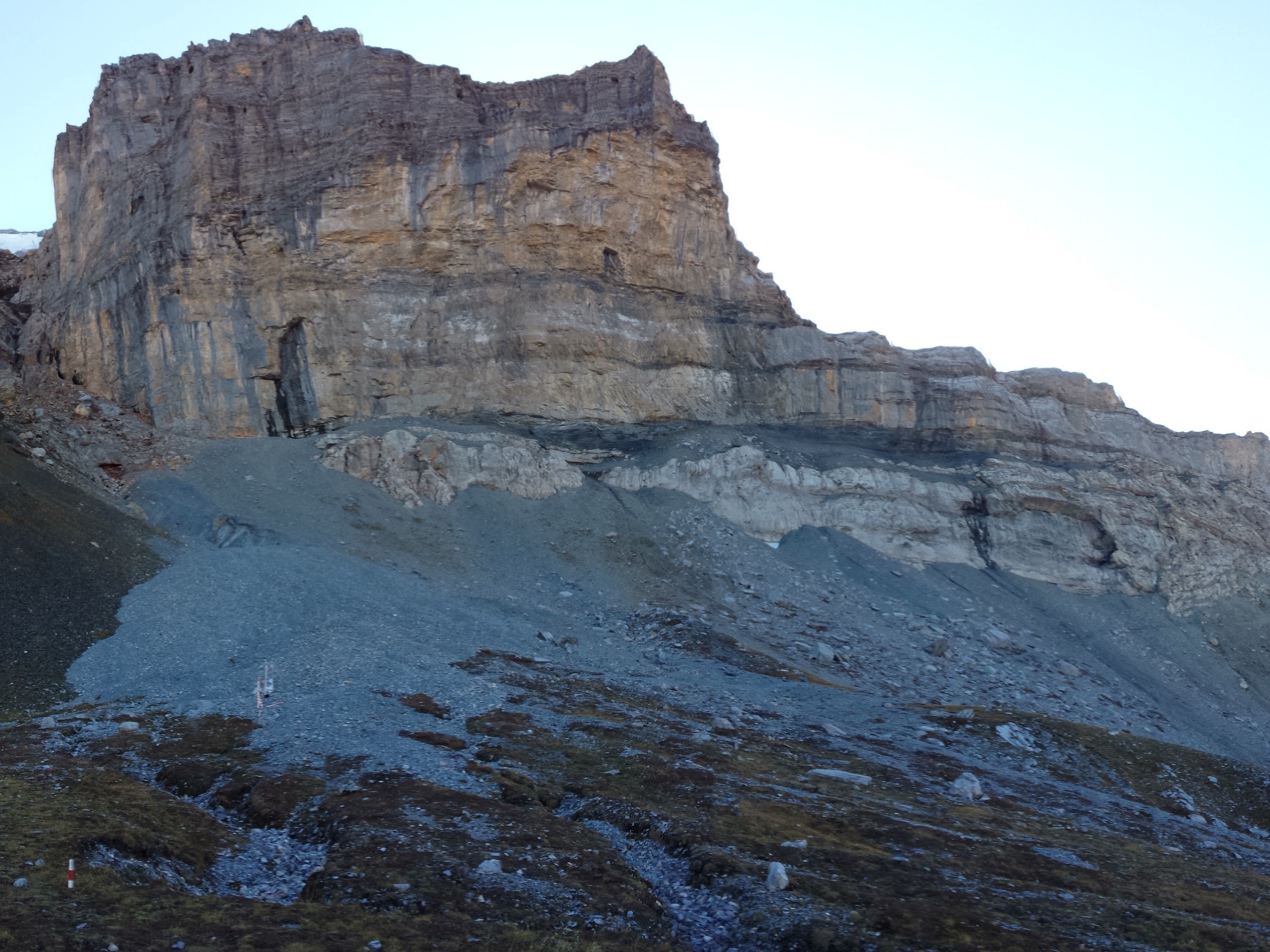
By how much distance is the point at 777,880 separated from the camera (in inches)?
690

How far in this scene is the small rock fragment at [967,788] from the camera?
88.1 feet

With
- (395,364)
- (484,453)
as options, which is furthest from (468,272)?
(484,453)

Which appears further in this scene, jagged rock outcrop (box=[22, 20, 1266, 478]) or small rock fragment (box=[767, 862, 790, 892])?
jagged rock outcrop (box=[22, 20, 1266, 478])

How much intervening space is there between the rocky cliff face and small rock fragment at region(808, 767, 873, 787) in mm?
31481

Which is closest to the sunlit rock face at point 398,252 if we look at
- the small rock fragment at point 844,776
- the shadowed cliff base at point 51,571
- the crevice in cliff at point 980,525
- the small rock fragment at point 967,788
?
the shadowed cliff base at point 51,571

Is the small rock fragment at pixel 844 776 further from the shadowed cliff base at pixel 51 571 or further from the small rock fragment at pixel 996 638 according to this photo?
the small rock fragment at pixel 996 638

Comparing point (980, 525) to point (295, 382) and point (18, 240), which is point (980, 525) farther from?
point (18, 240)

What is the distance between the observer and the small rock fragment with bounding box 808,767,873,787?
26312 mm

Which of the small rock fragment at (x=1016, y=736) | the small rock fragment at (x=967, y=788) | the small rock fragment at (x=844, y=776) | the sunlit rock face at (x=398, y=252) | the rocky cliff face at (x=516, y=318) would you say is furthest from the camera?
the sunlit rock face at (x=398, y=252)

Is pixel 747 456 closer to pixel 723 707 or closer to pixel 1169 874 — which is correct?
pixel 723 707

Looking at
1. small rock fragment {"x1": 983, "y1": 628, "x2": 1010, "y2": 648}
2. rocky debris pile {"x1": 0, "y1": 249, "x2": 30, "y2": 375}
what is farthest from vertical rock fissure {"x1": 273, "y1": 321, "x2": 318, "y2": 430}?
small rock fragment {"x1": 983, "y1": 628, "x2": 1010, "y2": 648}

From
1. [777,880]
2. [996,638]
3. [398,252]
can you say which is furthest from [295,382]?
[777,880]

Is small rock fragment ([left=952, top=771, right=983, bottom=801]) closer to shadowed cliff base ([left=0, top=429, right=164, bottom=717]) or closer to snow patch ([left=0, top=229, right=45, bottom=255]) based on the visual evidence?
shadowed cliff base ([left=0, top=429, right=164, bottom=717])

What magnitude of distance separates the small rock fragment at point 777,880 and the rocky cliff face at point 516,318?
4020 cm
